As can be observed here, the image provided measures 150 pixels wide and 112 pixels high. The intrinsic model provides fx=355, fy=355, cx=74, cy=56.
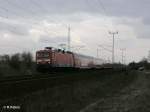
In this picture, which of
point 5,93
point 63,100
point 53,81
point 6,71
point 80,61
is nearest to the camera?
point 5,93

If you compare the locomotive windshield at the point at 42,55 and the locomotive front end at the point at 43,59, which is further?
the locomotive windshield at the point at 42,55

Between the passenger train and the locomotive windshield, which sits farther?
the locomotive windshield

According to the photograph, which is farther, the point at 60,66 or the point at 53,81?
the point at 60,66

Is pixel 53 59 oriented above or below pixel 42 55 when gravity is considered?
below

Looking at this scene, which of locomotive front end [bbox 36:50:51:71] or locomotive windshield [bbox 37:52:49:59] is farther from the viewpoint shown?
locomotive windshield [bbox 37:52:49:59]

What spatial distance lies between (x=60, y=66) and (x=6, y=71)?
8.19 meters

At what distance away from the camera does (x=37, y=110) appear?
14.6 metres

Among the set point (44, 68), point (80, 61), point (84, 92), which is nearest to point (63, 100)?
point (84, 92)

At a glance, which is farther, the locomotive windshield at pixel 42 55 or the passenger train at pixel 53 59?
the locomotive windshield at pixel 42 55

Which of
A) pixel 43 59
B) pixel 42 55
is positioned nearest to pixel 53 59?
pixel 43 59

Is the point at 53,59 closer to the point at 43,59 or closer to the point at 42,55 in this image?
the point at 43,59

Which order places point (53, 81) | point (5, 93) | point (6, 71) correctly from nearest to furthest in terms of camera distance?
1. point (5, 93)
2. point (53, 81)
3. point (6, 71)

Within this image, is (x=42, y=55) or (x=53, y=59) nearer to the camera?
(x=53, y=59)

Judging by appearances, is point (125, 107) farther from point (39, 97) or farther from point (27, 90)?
point (27, 90)
